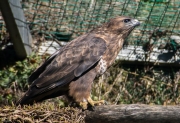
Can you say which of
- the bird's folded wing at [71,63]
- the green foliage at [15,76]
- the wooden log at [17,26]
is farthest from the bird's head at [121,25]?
the green foliage at [15,76]

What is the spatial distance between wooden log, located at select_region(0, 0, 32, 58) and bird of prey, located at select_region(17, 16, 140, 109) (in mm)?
1108

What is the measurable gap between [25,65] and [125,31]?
2196 millimetres

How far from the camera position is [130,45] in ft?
23.3

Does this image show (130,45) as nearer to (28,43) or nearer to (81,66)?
(28,43)

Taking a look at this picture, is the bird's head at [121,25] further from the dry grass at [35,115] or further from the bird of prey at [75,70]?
the dry grass at [35,115]

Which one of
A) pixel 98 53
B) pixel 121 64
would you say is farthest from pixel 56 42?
pixel 98 53

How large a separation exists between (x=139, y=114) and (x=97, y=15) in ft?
8.91

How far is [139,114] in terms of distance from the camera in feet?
13.4

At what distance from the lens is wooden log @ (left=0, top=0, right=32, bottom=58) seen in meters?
5.76

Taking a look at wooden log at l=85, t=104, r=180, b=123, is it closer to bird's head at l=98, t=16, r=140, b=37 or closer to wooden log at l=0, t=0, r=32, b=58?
bird's head at l=98, t=16, r=140, b=37

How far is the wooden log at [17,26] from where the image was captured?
5758 mm

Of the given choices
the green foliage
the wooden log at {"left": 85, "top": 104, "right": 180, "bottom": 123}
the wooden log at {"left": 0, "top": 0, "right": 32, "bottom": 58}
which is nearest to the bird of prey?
the wooden log at {"left": 85, "top": 104, "right": 180, "bottom": 123}

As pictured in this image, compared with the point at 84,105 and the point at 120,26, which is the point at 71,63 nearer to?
the point at 84,105

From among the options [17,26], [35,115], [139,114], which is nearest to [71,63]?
[35,115]
